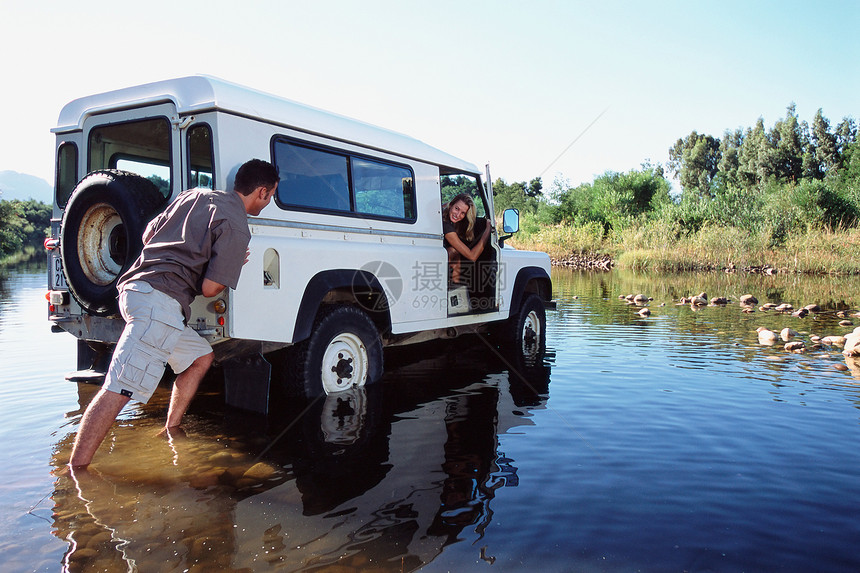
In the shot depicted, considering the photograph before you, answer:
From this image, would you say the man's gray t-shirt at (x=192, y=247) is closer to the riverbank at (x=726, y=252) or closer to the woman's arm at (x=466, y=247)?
the woman's arm at (x=466, y=247)

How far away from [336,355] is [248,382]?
3.17ft

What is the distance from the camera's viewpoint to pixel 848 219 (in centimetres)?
2986

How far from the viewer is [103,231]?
15.4ft

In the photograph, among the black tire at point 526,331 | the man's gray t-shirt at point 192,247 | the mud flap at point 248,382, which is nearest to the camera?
the man's gray t-shirt at point 192,247

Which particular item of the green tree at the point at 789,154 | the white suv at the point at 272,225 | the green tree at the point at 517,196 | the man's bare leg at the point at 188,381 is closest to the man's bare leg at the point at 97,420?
the man's bare leg at the point at 188,381

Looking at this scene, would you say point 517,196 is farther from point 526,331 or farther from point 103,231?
point 103,231

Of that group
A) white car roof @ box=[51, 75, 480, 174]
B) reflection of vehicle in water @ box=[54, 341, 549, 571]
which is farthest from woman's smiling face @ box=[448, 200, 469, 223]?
reflection of vehicle in water @ box=[54, 341, 549, 571]

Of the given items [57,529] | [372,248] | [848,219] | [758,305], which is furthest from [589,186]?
[57,529]

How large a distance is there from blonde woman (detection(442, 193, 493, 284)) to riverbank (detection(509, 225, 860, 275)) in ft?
72.7

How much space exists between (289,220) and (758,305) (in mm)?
12469

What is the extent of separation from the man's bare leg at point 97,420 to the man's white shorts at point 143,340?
0.05 m

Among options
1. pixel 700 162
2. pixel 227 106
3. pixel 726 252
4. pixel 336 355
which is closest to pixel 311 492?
pixel 336 355

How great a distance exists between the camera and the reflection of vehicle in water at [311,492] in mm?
2863

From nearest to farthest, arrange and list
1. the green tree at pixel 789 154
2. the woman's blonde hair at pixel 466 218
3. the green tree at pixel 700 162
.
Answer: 1. the woman's blonde hair at pixel 466 218
2. the green tree at pixel 789 154
3. the green tree at pixel 700 162
